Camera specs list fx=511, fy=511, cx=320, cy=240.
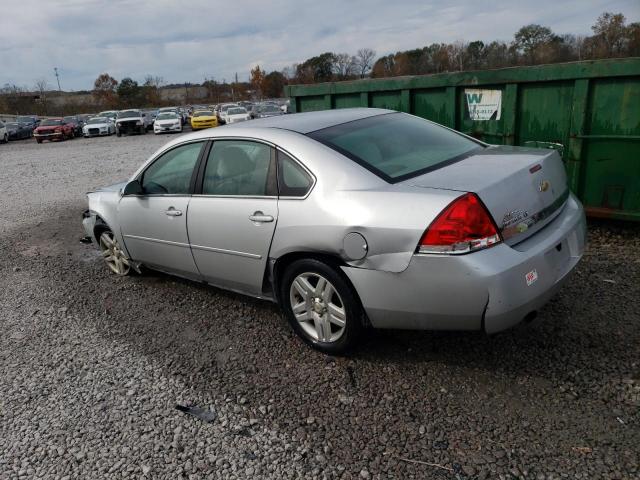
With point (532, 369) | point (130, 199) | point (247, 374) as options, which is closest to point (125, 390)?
point (247, 374)

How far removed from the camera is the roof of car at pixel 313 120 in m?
3.68

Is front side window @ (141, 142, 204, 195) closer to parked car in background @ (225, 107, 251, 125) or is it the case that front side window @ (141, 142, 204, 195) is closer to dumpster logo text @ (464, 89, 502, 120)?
dumpster logo text @ (464, 89, 502, 120)

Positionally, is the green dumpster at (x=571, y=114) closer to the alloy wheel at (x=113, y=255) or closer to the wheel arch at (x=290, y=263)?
the wheel arch at (x=290, y=263)

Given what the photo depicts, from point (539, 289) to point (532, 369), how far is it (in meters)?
0.60

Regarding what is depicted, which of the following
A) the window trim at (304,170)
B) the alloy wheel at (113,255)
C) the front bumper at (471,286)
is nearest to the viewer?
the front bumper at (471,286)

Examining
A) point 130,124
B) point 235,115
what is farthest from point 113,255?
point 130,124

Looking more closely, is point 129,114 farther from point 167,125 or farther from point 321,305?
point 321,305

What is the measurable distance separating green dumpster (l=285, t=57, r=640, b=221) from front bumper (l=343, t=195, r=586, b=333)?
2.37m

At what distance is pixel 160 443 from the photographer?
9.12 ft

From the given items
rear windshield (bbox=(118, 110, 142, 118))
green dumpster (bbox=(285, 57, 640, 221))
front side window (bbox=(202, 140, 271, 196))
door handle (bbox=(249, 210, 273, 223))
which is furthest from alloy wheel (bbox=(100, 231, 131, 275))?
rear windshield (bbox=(118, 110, 142, 118))

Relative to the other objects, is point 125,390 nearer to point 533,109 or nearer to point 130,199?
point 130,199

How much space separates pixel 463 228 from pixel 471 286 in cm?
30

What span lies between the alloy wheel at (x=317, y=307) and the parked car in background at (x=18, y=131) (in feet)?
123

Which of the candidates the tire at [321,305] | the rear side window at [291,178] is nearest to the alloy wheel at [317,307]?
the tire at [321,305]
